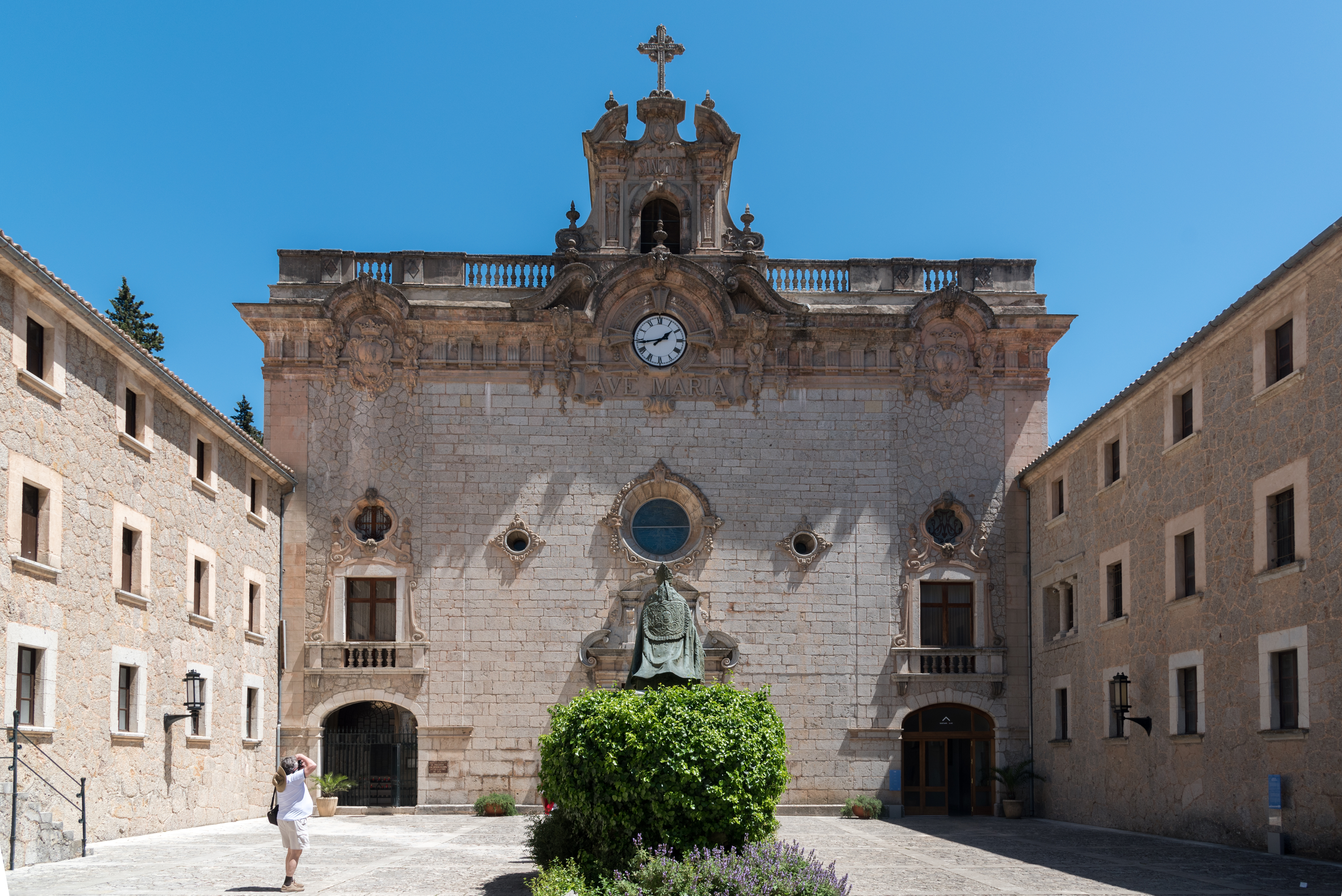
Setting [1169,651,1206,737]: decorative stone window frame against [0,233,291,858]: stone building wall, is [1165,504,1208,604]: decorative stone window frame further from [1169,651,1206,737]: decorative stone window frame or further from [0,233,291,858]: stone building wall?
[0,233,291,858]: stone building wall

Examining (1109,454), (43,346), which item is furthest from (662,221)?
(43,346)

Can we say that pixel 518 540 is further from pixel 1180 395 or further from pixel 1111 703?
pixel 1180 395

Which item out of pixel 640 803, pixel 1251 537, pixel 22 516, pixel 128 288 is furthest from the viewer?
pixel 128 288

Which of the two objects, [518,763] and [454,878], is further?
[518,763]

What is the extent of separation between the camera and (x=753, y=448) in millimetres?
31359

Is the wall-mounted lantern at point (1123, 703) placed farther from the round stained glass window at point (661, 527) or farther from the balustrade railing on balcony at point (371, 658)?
the balustrade railing on balcony at point (371, 658)

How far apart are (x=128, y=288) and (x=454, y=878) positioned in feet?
120

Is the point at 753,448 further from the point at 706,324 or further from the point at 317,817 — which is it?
the point at 317,817

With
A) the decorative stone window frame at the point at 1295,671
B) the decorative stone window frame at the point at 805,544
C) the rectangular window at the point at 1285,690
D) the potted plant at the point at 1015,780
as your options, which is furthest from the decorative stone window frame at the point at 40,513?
the potted plant at the point at 1015,780

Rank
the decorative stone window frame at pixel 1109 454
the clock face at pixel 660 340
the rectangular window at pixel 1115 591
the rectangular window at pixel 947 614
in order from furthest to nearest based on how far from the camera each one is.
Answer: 1. the clock face at pixel 660 340
2. the rectangular window at pixel 947 614
3. the rectangular window at pixel 1115 591
4. the decorative stone window frame at pixel 1109 454

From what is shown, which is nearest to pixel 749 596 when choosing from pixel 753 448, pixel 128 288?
pixel 753 448

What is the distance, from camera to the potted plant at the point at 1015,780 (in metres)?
29.5

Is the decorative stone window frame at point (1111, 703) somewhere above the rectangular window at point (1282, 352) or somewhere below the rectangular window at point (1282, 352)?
below

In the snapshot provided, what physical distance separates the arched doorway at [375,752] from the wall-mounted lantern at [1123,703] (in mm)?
14929
